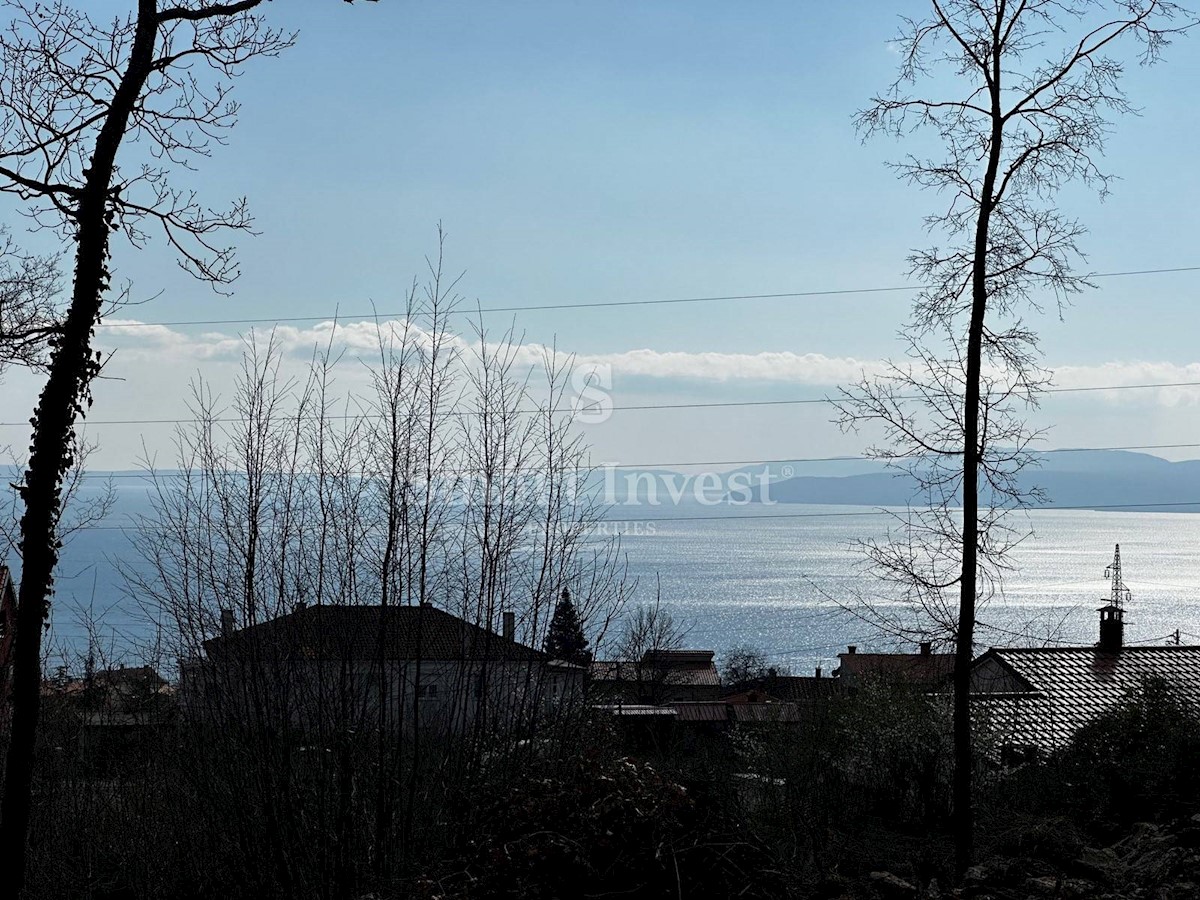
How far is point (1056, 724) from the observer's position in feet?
84.3

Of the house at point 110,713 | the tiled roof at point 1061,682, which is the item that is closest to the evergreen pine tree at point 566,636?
the house at point 110,713

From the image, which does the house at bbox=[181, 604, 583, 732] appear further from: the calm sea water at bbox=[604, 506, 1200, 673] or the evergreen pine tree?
the calm sea water at bbox=[604, 506, 1200, 673]

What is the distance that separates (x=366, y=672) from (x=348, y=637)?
1.31 ft

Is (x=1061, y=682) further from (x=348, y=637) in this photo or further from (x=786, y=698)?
(x=348, y=637)

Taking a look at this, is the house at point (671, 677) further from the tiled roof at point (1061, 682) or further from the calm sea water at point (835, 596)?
the calm sea water at point (835, 596)

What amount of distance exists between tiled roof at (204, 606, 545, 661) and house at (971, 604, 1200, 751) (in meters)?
15.7

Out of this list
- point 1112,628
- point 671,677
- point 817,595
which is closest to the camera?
point 1112,628

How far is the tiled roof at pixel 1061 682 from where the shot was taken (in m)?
24.9

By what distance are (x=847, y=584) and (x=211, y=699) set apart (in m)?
132

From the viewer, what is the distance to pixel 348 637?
1049 centimetres

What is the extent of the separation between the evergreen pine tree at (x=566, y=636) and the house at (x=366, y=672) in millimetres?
408

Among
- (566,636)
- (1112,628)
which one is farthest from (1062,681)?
(566,636)

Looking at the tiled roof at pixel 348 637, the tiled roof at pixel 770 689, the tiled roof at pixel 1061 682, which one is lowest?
the tiled roof at pixel 770 689

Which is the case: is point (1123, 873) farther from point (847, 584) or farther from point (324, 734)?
point (847, 584)
